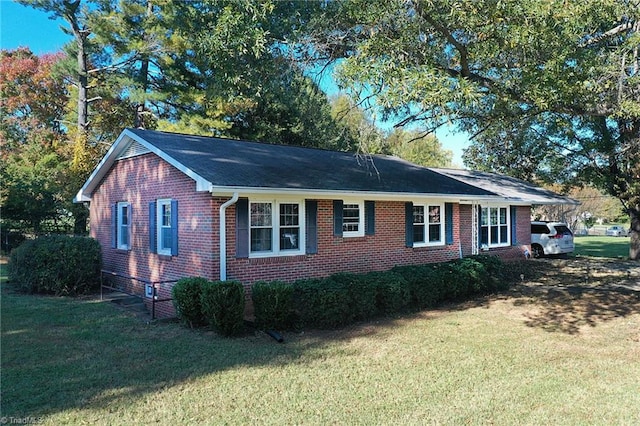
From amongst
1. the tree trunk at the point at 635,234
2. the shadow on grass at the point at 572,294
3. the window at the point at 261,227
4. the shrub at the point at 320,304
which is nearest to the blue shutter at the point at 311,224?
the window at the point at 261,227

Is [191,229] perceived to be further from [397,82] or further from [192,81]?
[192,81]

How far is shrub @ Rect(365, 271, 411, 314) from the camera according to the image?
977 cm

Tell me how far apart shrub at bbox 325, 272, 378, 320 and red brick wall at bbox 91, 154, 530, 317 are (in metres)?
1.48

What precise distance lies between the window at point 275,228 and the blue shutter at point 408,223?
375 centimetres

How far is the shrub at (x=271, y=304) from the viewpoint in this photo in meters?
8.44

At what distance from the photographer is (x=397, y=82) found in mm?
7293

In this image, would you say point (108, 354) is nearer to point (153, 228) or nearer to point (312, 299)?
point (312, 299)

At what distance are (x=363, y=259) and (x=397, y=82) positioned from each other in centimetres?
573

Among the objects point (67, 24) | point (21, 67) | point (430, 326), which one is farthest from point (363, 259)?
point (21, 67)

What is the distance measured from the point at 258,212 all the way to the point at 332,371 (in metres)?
4.63

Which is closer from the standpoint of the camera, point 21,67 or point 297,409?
point 297,409

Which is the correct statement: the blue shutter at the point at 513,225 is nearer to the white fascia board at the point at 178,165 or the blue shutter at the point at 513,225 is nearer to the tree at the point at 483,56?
the tree at the point at 483,56

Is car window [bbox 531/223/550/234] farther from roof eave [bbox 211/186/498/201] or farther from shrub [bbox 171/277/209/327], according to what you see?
shrub [bbox 171/277/209/327]

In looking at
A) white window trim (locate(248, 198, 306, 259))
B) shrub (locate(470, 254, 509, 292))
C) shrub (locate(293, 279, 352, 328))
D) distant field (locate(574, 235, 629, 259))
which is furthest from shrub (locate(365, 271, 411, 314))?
distant field (locate(574, 235, 629, 259))
